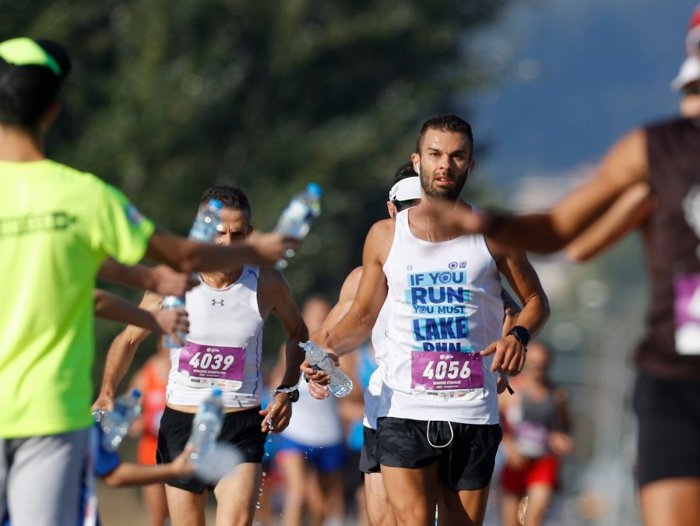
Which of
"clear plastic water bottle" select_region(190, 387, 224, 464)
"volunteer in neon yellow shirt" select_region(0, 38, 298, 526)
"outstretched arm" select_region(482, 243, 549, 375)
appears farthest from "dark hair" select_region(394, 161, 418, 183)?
"volunteer in neon yellow shirt" select_region(0, 38, 298, 526)

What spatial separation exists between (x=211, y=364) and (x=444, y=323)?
1.36 metres

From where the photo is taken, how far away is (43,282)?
5.96 meters

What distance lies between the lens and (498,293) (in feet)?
29.3

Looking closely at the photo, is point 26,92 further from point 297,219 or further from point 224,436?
point 224,436

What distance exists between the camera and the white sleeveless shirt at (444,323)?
28.8 feet

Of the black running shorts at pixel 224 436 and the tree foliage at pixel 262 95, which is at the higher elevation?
the tree foliage at pixel 262 95

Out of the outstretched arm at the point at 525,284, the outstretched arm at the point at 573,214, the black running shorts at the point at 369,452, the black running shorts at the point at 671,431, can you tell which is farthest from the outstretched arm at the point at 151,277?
the black running shorts at the point at 369,452

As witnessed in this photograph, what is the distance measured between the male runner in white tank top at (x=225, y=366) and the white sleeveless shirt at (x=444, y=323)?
841 mm

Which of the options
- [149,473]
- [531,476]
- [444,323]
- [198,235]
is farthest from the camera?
[531,476]

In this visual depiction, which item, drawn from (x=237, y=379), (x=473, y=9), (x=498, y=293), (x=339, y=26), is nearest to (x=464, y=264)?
(x=498, y=293)

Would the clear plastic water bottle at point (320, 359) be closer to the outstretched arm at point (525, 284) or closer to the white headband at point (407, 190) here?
the outstretched arm at point (525, 284)

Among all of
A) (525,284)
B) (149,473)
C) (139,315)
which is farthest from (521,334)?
(149,473)

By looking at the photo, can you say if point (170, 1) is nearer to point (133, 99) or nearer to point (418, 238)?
point (133, 99)

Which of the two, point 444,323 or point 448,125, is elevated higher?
point 448,125
